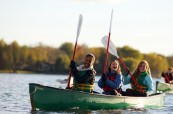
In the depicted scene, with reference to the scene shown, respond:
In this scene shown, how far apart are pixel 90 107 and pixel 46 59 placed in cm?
9676

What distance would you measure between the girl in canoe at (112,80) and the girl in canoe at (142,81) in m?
1.21

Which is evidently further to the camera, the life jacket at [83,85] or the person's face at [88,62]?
the life jacket at [83,85]

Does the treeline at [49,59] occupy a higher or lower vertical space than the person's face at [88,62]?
higher

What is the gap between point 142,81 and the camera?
18938 mm

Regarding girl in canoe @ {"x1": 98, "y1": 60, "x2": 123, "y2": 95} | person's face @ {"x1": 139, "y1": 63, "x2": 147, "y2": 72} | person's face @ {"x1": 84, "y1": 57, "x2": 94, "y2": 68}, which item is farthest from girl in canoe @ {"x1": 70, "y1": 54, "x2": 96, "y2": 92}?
person's face @ {"x1": 139, "y1": 63, "x2": 147, "y2": 72}

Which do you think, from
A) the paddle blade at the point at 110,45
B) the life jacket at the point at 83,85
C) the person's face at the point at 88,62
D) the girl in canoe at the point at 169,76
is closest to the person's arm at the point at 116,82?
the life jacket at the point at 83,85

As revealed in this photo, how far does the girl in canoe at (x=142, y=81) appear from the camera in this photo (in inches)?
735

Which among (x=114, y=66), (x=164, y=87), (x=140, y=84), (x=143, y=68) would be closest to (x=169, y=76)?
(x=164, y=87)

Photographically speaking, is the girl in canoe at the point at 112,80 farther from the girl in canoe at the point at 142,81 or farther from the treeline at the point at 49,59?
the treeline at the point at 49,59

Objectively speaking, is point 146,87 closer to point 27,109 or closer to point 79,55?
point 27,109

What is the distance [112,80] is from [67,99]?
2037mm

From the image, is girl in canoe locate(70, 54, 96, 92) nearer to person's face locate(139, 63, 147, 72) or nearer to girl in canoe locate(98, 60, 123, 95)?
girl in canoe locate(98, 60, 123, 95)

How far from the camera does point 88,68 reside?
16891mm

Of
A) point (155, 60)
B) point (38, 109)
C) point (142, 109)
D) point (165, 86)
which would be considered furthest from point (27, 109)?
point (155, 60)
